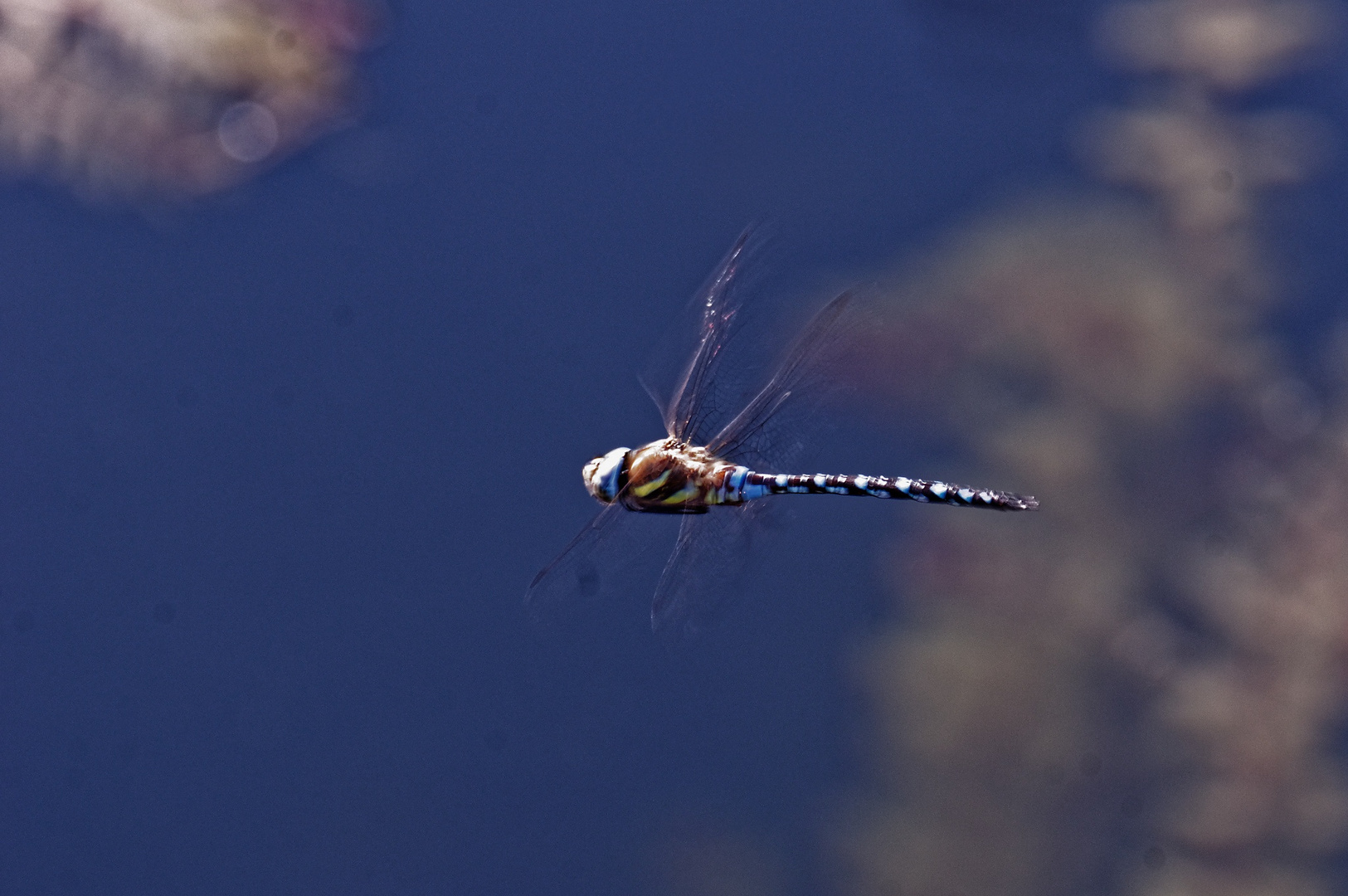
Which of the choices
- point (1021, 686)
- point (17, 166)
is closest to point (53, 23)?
point (17, 166)

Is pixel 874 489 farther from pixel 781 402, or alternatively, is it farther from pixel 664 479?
pixel 664 479

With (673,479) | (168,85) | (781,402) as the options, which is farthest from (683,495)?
(168,85)

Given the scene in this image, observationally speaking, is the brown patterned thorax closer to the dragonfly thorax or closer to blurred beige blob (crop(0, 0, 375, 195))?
the dragonfly thorax

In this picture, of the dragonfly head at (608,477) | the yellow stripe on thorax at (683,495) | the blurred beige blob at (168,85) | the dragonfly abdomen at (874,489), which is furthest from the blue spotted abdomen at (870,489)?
the blurred beige blob at (168,85)

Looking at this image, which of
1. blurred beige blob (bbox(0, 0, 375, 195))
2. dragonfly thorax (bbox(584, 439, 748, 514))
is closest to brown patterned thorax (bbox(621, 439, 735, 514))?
dragonfly thorax (bbox(584, 439, 748, 514))

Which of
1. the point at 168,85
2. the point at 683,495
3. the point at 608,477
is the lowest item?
the point at 683,495

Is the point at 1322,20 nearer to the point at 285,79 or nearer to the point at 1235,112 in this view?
the point at 1235,112
